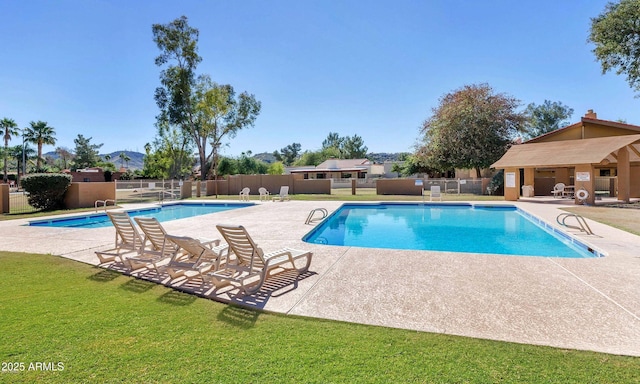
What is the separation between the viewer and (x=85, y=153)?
72.1m

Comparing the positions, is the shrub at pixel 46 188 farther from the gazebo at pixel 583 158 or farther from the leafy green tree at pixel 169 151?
the gazebo at pixel 583 158

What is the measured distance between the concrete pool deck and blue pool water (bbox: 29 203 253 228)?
6.20m

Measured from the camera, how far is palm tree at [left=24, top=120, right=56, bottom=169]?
50.3m

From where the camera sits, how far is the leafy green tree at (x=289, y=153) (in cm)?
10219

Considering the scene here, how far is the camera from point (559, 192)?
2103 cm

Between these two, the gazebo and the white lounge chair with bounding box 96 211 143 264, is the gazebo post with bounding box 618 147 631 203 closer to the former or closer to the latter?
the gazebo

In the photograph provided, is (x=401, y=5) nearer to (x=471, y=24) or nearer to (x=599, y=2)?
(x=471, y=24)

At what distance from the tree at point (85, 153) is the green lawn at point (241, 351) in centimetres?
7980

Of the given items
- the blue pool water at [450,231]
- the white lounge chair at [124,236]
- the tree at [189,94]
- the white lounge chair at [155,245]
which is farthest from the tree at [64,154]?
the white lounge chair at [155,245]

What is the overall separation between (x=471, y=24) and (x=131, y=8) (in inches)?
667

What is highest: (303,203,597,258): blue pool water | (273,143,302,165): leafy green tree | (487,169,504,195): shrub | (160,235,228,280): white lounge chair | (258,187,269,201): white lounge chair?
(273,143,302,165): leafy green tree

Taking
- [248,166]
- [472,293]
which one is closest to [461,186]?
[472,293]

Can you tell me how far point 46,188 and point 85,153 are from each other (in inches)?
2772

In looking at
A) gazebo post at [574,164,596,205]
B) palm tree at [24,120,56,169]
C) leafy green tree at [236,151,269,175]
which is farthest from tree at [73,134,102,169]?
gazebo post at [574,164,596,205]
